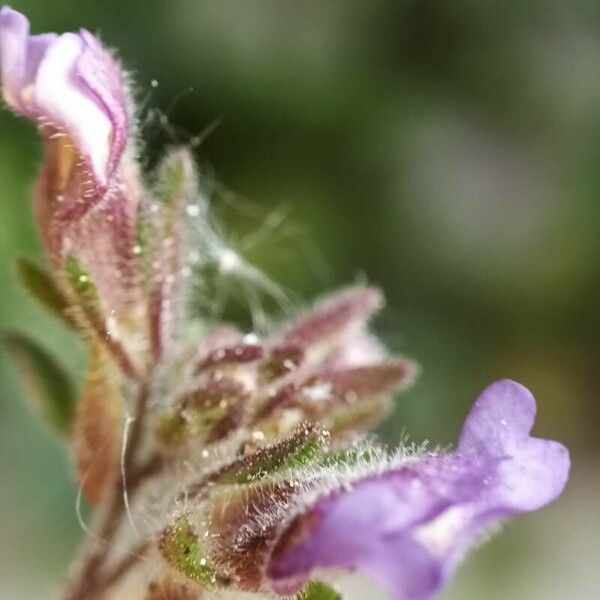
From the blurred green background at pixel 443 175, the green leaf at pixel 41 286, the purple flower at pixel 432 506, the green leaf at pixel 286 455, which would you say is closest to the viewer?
the purple flower at pixel 432 506

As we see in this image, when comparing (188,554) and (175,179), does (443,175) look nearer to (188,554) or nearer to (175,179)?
(175,179)

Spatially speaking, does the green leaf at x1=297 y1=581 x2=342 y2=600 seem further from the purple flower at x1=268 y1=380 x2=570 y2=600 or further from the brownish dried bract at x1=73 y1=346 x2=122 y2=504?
the brownish dried bract at x1=73 y1=346 x2=122 y2=504

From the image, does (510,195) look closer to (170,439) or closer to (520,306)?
(520,306)

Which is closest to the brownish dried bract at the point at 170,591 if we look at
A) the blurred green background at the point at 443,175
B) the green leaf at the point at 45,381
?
the green leaf at the point at 45,381

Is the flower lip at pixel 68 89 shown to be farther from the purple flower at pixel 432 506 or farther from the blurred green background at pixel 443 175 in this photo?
the blurred green background at pixel 443 175

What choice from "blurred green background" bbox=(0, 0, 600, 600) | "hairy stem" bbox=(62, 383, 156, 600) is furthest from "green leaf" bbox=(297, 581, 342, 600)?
"blurred green background" bbox=(0, 0, 600, 600)

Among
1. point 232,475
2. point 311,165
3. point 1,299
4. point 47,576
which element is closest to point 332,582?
point 232,475

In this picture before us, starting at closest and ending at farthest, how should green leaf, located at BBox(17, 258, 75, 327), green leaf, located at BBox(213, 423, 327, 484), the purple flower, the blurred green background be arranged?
1. the purple flower
2. green leaf, located at BBox(213, 423, 327, 484)
3. green leaf, located at BBox(17, 258, 75, 327)
4. the blurred green background
